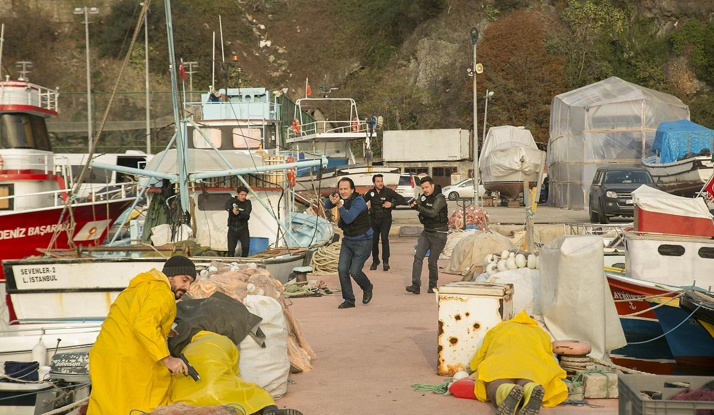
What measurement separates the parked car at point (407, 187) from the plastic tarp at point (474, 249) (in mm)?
22251

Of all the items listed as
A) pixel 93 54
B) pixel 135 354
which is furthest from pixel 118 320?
pixel 93 54

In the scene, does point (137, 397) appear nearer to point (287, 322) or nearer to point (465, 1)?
point (287, 322)

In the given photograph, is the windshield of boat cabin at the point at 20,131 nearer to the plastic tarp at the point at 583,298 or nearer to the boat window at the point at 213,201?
the boat window at the point at 213,201

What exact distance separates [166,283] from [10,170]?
14809mm

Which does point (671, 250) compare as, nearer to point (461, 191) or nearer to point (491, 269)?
point (491, 269)

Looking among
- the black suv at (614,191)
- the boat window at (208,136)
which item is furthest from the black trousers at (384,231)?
the black suv at (614,191)

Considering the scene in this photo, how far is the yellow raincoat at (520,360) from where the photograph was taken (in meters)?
7.22

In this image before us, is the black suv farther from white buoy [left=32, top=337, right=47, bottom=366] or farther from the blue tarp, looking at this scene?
white buoy [left=32, top=337, right=47, bottom=366]

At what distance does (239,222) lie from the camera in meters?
16.1

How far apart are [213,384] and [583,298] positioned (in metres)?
3.77

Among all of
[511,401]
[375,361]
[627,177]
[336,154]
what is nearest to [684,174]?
[627,177]

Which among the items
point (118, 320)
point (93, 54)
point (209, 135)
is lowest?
point (118, 320)

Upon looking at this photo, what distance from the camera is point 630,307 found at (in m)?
11.0

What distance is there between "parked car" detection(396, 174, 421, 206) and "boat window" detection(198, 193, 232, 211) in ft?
70.6
